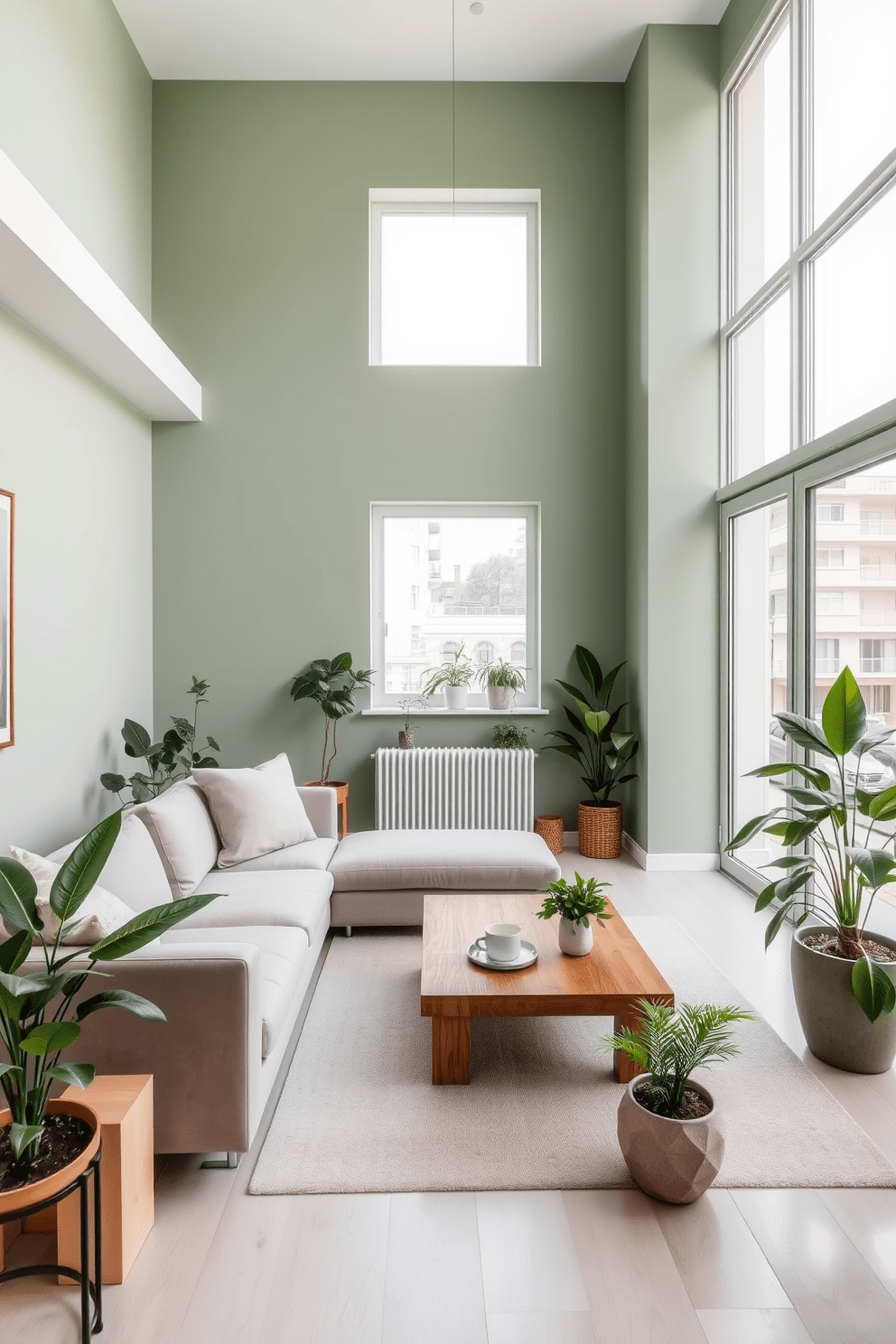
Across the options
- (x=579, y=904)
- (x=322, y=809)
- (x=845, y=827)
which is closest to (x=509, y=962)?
(x=579, y=904)

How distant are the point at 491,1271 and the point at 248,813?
85.2 inches

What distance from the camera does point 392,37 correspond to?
4.71 meters

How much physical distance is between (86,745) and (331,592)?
5.93ft

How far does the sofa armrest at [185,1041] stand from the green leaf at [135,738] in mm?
2432

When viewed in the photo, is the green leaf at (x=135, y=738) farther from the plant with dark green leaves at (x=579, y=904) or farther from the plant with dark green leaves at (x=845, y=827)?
the plant with dark green leaves at (x=845, y=827)

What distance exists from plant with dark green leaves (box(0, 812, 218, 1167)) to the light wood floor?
1.48 ft

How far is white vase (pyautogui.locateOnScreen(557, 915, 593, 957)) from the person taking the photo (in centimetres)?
264

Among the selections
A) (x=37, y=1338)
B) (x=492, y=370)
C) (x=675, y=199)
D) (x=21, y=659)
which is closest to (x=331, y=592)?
(x=492, y=370)

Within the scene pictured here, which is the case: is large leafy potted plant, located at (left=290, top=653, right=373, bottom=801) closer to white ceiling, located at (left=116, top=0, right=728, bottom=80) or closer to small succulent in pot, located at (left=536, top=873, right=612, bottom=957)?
small succulent in pot, located at (left=536, top=873, right=612, bottom=957)

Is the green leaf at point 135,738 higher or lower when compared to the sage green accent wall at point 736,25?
lower

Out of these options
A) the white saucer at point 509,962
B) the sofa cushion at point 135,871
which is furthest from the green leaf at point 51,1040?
the white saucer at point 509,962

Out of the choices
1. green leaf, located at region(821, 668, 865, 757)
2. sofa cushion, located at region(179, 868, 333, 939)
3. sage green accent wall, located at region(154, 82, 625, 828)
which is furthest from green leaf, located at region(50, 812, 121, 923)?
sage green accent wall, located at region(154, 82, 625, 828)

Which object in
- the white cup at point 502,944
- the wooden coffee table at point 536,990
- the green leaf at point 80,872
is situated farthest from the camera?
the white cup at point 502,944

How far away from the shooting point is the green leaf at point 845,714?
2.50 metres
